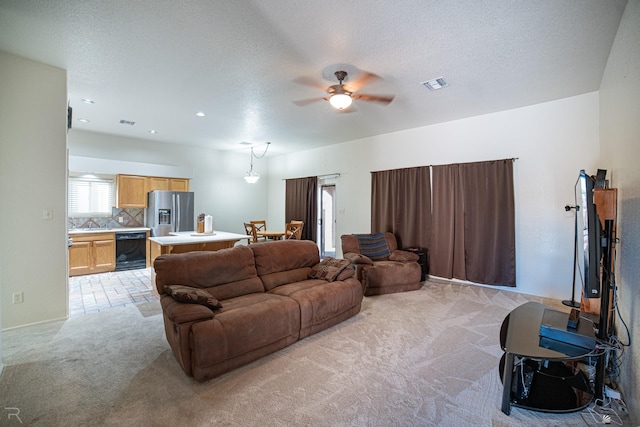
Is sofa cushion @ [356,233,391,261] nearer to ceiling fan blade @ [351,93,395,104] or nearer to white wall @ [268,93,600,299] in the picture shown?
white wall @ [268,93,600,299]

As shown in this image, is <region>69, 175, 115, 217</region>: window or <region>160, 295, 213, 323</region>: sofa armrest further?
<region>69, 175, 115, 217</region>: window

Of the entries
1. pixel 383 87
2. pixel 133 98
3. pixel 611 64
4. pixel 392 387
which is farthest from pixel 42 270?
pixel 611 64

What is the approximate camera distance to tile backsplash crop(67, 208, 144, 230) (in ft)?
19.8

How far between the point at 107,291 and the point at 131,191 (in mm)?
2604

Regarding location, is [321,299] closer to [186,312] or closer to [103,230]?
[186,312]

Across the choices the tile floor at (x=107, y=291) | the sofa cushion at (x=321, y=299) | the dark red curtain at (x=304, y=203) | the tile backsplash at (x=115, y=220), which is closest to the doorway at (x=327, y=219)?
the dark red curtain at (x=304, y=203)

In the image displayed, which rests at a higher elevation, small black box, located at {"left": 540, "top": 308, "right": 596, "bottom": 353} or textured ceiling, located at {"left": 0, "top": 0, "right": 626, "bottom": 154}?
textured ceiling, located at {"left": 0, "top": 0, "right": 626, "bottom": 154}

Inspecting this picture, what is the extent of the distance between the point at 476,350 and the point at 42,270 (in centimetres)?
469

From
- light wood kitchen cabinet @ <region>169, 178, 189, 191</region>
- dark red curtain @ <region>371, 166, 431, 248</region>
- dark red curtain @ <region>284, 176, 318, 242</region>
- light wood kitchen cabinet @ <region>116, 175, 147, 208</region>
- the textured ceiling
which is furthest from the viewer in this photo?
dark red curtain @ <region>284, 176, 318, 242</region>

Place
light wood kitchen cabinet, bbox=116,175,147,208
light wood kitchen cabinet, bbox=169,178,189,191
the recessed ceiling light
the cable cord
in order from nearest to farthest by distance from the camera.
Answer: the cable cord
the recessed ceiling light
light wood kitchen cabinet, bbox=116,175,147,208
light wood kitchen cabinet, bbox=169,178,189,191

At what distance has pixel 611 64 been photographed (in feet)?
9.11

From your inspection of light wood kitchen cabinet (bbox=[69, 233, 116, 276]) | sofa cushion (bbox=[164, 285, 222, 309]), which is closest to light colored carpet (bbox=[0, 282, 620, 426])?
sofa cushion (bbox=[164, 285, 222, 309])

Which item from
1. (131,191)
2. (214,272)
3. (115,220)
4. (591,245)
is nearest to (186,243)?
(214,272)

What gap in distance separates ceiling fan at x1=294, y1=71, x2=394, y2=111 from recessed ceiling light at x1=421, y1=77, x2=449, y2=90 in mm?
510
